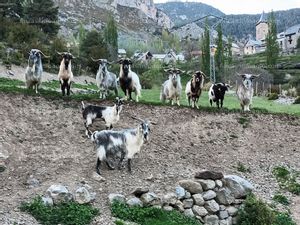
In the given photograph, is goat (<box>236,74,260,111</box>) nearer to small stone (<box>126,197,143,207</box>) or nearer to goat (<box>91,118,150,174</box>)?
goat (<box>91,118,150,174</box>)

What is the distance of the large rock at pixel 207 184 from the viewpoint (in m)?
15.9

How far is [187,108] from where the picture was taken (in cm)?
2211

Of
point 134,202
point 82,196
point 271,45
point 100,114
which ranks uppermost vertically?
point 271,45

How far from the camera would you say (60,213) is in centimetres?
1318

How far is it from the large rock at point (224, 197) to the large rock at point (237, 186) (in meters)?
0.24

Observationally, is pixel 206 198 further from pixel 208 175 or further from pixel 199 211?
pixel 208 175

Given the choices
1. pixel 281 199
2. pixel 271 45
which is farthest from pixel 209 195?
pixel 271 45

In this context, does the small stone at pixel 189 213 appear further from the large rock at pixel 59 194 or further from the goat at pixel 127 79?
the goat at pixel 127 79

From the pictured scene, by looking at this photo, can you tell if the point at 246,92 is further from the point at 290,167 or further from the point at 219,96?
the point at 290,167

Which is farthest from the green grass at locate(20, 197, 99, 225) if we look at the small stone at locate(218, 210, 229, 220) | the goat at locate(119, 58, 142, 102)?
the goat at locate(119, 58, 142, 102)

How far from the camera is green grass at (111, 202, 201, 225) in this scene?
1384 cm

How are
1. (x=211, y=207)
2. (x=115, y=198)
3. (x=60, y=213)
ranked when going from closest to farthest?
(x=60, y=213) → (x=115, y=198) → (x=211, y=207)

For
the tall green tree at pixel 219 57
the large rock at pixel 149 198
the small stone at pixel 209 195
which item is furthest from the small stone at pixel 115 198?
the tall green tree at pixel 219 57

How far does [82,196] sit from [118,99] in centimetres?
497
